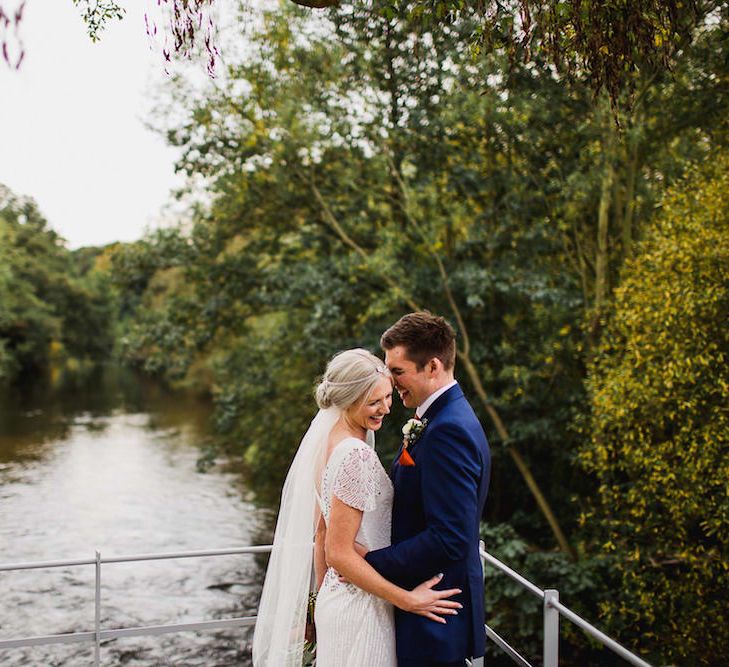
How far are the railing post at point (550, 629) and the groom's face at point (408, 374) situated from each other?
1163mm

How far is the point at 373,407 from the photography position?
2.95 meters

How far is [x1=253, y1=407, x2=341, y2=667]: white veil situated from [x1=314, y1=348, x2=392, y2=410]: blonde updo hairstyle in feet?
1.00

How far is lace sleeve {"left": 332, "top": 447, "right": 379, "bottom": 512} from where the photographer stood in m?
2.78

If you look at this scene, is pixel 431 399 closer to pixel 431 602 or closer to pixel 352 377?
pixel 352 377

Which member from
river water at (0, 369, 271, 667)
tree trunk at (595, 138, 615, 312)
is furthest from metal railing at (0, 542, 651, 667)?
tree trunk at (595, 138, 615, 312)

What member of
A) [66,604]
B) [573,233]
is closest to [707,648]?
[573,233]

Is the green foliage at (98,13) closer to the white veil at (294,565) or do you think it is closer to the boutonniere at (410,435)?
the white veil at (294,565)

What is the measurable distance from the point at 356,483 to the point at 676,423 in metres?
6.91

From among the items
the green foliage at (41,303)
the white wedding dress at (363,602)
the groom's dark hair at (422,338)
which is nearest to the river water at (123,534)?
the white wedding dress at (363,602)

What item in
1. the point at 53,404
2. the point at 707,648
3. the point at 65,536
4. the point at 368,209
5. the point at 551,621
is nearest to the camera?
the point at 551,621

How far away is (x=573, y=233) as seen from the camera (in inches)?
484

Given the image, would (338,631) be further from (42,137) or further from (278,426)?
(42,137)

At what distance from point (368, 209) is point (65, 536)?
9527 mm

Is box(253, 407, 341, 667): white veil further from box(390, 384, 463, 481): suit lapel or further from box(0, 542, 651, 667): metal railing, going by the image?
box(0, 542, 651, 667): metal railing
